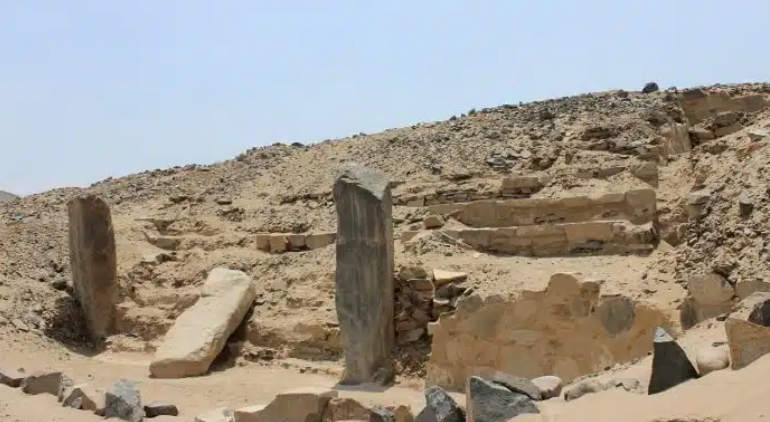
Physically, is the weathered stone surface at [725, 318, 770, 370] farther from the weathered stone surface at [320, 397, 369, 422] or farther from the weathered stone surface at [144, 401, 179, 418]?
the weathered stone surface at [144, 401, 179, 418]

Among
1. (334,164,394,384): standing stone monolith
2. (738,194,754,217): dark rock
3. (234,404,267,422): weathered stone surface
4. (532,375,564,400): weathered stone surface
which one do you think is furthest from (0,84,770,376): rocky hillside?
(234,404,267,422): weathered stone surface

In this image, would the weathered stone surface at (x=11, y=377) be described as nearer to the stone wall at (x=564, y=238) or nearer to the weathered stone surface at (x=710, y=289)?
the stone wall at (x=564, y=238)

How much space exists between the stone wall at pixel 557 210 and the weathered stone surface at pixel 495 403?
552cm

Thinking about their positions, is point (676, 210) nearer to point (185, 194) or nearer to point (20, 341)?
point (20, 341)

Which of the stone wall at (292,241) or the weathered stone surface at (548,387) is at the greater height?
the stone wall at (292,241)

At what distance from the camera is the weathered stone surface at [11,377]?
902 centimetres

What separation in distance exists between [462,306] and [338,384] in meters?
1.65

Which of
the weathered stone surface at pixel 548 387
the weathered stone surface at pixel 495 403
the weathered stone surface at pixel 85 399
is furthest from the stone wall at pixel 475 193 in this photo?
the weathered stone surface at pixel 495 403

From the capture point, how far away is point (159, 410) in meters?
7.84

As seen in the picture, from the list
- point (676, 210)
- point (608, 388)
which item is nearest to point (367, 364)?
point (676, 210)

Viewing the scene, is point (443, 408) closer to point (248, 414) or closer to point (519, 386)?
point (519, 386)

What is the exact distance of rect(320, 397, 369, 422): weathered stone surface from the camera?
6773 mm

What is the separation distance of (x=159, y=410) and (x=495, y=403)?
13.6 ft

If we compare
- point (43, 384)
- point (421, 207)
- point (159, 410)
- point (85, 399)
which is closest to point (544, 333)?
point (159, 410)
